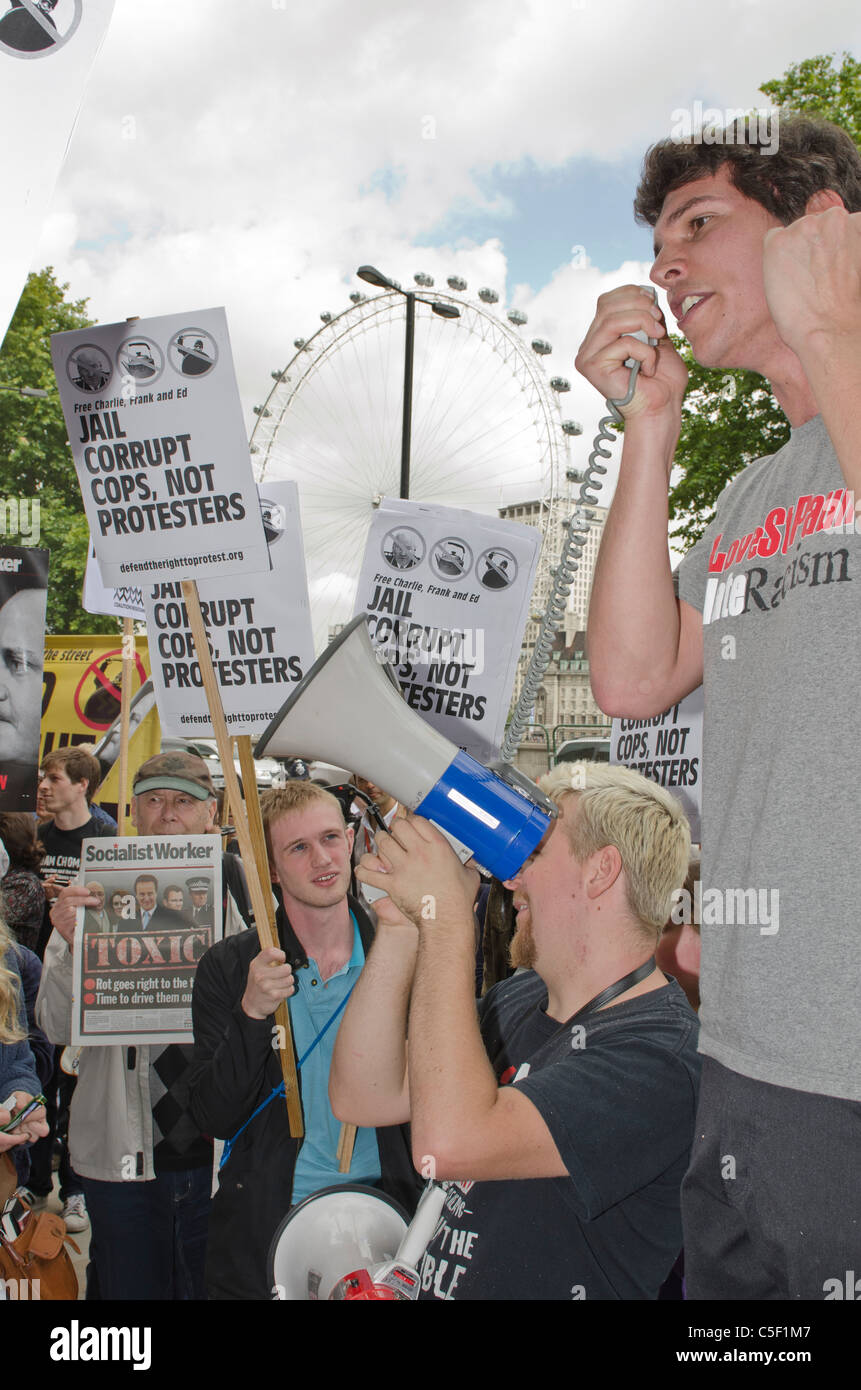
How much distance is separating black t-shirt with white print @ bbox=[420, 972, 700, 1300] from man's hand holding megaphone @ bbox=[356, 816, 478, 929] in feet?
1.20

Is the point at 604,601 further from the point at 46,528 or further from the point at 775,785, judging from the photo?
the point at 46,528

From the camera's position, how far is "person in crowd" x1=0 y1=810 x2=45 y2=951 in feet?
16.6

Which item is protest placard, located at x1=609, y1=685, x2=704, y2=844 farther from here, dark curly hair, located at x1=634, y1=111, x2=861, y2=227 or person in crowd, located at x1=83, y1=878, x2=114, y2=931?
dark curly hair, located at x1=634, y1=111, x2=861, y2=227

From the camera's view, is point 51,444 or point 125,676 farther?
point 51,444

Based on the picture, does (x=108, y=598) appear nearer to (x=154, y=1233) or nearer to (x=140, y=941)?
(x=140, y=941)

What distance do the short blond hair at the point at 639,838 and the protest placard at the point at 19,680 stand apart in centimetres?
296

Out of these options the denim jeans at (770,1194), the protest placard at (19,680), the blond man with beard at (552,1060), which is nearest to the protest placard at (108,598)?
the protest placard at (19,680)

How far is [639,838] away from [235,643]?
1995mm

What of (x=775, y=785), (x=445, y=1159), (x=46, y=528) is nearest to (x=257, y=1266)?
(x=445, y=1159)

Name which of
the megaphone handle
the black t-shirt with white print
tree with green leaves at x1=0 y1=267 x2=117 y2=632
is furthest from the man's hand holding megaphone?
tree with green leaves at x1=0 y1=267 x2=117 y2=632
